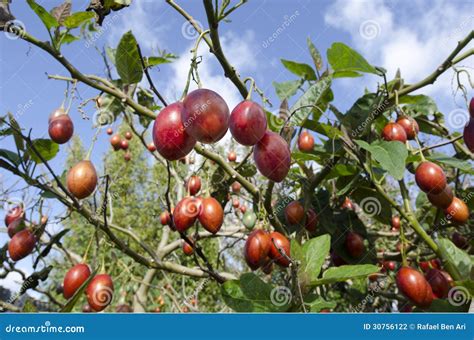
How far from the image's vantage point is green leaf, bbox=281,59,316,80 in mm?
1223

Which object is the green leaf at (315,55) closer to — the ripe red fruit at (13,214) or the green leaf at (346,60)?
the green leaf at (346,60)

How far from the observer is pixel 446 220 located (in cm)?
126

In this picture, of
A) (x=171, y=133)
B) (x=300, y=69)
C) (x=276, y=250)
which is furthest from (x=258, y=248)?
(x=300, y=69)

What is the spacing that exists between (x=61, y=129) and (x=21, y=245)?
366 millimetres

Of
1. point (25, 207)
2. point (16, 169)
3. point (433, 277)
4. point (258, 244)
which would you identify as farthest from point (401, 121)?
point (25, 207)

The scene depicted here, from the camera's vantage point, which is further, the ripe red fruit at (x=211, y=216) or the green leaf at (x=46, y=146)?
the green leaf at (x=46, y=146)

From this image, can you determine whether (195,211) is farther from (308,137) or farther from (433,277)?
(433,277)

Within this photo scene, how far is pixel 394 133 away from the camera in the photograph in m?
1.12

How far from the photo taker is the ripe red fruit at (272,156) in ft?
2.49

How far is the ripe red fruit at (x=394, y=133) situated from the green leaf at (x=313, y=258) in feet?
1.48

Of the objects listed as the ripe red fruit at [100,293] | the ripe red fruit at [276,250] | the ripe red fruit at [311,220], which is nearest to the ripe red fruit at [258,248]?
the ripe red fruit at [276,250]

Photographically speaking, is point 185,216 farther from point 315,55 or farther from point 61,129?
point 315,55

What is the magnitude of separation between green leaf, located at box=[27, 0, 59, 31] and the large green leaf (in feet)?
2.45

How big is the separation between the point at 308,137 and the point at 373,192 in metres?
0.31
